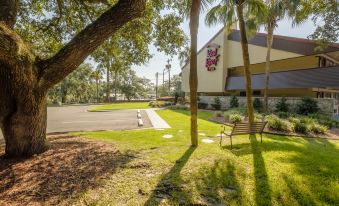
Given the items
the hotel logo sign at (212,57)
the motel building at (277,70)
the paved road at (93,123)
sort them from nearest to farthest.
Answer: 1. the paved road at (93,123)
2. the motel building at (277,70)
3. the hotel logo sign at (212,57)

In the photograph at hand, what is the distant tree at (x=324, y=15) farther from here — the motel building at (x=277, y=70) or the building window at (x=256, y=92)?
the building window at (x=256, y=92)

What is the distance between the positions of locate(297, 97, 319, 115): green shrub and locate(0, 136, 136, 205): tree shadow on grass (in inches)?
639

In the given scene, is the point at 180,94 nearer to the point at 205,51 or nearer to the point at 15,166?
the point at 205,51

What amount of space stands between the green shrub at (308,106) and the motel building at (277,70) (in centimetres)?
45

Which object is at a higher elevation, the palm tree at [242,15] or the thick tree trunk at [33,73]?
the palm tree at [242,15]

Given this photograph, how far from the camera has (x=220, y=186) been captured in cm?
431

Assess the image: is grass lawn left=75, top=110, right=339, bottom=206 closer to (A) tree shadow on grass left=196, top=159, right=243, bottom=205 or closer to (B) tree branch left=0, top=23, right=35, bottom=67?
(A) tree shadow on grass left=196, top=159, right=243, bottom=205

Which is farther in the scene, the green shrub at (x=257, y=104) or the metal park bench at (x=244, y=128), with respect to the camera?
the green shrub at (x=257, y=104)

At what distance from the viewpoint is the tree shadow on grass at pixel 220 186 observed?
151 inches

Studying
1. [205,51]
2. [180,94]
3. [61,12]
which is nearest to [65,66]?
[61,12]

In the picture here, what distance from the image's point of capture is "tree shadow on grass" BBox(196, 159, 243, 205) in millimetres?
3848

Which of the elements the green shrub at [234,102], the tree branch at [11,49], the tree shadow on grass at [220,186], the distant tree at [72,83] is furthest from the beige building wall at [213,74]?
the distant tree at [72,83]

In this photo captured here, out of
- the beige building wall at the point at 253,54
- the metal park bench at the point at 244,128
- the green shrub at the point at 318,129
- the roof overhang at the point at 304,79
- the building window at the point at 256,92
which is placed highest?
the beige building wall at the point at 253,54

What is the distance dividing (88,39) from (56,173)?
3263 mm
